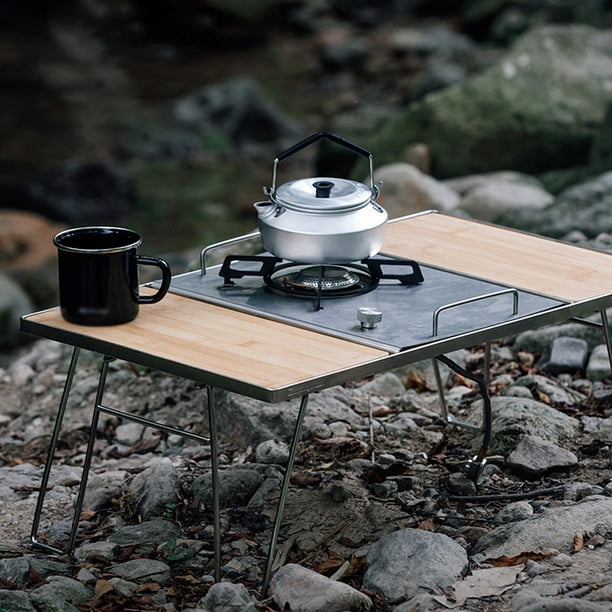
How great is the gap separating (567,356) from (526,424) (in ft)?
2.92

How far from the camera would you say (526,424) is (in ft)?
16.9

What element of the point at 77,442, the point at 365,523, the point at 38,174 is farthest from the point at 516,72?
the point at 38,174

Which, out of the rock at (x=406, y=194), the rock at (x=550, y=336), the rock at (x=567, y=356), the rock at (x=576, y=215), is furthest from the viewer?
the rock at (x=406, y=194)

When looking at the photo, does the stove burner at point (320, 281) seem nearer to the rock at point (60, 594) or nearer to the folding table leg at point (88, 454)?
the folding table leg at point (88, 454)

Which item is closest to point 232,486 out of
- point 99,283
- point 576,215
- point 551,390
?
point 99,283

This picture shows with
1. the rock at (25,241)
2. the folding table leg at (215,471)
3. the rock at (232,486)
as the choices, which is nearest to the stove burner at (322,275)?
the folding table leg at (215,471)

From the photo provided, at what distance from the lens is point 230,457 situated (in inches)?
209

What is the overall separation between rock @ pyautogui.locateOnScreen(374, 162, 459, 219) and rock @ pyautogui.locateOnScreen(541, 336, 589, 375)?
2528 mm

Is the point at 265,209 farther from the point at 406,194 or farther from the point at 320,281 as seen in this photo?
the point at 406,194

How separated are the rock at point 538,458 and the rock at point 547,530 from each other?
0.55m

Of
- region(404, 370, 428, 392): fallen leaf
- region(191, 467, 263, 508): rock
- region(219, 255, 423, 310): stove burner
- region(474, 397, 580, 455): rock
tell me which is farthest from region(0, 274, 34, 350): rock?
region(219, 255, 423, 310): stove burner

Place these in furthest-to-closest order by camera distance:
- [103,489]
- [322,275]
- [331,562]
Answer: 1. [103,489]
2. [322,275]
3. [331,562]

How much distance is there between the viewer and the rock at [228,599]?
3.91 metres

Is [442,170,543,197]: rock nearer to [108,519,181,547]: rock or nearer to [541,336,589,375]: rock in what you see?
[541,336,589,375]: rock
